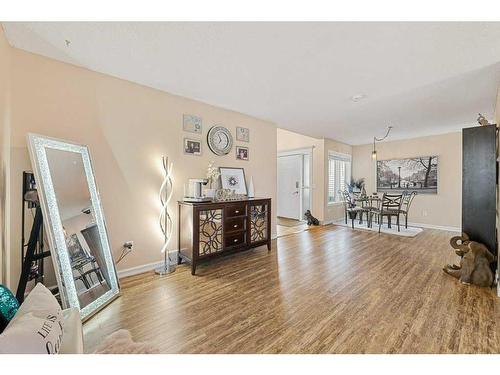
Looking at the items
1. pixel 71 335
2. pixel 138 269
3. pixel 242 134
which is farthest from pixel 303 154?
pixel 71 335

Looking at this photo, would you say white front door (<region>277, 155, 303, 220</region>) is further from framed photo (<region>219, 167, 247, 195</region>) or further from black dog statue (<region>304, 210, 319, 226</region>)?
framed photo (<region>219, 167, 247, 195</region>)

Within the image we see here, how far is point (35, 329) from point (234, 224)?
7.94ft

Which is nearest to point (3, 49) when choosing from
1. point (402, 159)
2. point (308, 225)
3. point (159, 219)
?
point (159, 219)

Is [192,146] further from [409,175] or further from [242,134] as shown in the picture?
[409,175]

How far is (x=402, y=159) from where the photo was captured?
6070 mm

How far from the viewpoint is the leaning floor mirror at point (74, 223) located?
1.77 m

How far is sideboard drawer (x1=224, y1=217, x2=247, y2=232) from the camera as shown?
3.08 meters

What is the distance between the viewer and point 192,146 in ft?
10.6

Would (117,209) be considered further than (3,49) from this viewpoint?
Yes

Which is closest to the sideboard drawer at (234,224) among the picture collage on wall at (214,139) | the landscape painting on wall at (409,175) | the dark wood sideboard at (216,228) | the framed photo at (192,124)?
the dark wood sideboard at (216,228)

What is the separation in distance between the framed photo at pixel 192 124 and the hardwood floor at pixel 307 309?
1899mm

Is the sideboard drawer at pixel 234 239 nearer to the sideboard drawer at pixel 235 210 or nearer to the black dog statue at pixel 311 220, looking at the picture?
the sideboard drawer at pixel 235 210
